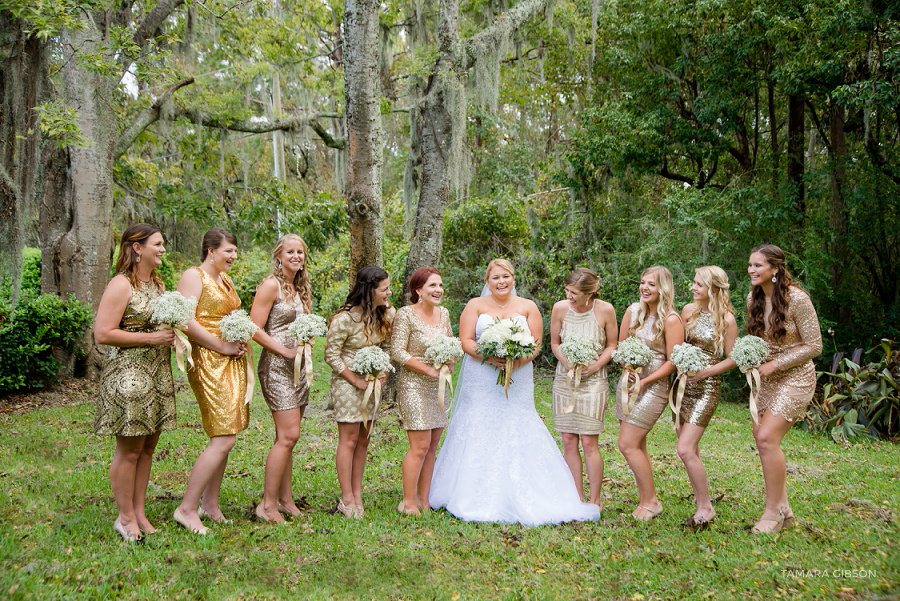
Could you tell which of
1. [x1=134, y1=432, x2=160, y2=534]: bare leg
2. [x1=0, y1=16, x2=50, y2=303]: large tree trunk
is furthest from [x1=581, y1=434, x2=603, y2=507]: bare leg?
[x1=0, y1=16, x2=50, y2=303]: large tree trunk

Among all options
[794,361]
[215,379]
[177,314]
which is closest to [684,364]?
[794,361]

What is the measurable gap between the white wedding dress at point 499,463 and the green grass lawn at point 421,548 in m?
0.20

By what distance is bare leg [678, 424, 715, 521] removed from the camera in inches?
194

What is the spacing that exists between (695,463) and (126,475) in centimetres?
406

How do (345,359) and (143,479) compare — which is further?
(345,359)

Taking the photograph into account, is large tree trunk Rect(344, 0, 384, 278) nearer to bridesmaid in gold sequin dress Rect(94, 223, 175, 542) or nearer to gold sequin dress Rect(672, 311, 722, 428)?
bridesmaid in gold sequin dress Rect(94, 223, 175, 542)

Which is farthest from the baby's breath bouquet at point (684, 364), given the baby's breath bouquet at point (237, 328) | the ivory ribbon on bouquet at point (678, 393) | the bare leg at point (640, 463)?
the baby's breath bouquet at point (237, 328)

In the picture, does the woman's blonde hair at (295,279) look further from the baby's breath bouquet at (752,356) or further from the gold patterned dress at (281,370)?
the baby's breath bouquet at (752,356)

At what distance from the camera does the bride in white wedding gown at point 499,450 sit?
514 centimetres

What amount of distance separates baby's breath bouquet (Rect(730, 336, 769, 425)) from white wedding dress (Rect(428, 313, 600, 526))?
1.57 meters

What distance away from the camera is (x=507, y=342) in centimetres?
514

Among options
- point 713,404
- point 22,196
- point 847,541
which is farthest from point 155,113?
point 847,541

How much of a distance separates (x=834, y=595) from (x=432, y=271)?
11.0 ft

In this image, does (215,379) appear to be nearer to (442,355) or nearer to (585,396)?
(442,355)
